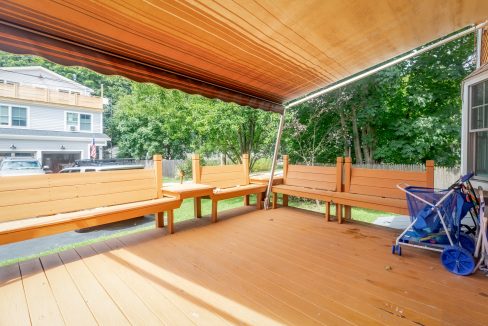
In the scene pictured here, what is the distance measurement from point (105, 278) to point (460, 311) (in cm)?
310

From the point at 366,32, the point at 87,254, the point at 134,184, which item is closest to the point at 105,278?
the point at 87,254

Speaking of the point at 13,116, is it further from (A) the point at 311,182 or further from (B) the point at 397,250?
(B) the point at 397,250

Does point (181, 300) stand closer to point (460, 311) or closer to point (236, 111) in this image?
point (460, 311)

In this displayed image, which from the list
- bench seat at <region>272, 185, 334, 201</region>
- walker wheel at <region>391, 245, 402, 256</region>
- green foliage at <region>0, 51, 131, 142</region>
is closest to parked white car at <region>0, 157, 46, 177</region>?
bench seat at <region>272, 185, 334, 201</region>

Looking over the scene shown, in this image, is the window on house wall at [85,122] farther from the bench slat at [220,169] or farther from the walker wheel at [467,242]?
the walker wheel at [467,242]

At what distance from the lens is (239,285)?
2418mm

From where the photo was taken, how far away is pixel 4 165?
9234 millimetres

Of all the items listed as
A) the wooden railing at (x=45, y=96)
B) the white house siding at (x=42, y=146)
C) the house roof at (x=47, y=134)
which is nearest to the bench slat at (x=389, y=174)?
the house roof at (x=47, y=134)

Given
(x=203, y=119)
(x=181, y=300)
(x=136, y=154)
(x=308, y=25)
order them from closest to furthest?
(x=181, y=300) < (x=308, y=25) < (x=203, y=119) < (x=136, y=154)

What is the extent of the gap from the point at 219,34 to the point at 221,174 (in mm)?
3079

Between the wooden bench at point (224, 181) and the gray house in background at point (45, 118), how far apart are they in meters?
15.6

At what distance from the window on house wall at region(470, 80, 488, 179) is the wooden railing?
19.7 metres

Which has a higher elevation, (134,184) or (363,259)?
(134,184)

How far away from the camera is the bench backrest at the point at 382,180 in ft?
12.4
